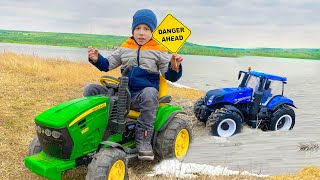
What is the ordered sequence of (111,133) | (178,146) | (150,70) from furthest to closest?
(178,146)
(150,70)
(111,133)

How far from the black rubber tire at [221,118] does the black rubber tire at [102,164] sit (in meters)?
3.80

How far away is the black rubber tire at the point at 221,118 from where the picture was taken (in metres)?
7.68

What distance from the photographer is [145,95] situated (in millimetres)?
4801

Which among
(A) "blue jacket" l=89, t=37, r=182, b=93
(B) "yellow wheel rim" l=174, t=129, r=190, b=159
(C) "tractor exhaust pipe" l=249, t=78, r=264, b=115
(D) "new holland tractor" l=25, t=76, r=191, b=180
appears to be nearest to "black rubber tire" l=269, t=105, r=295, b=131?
(C) "tractor exhaust pipe" l=249, t=78, r=264, b=115

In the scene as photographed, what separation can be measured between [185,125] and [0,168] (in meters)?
2.65

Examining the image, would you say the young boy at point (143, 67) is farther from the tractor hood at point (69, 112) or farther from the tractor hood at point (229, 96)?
the tractor hood at point (229, 96)

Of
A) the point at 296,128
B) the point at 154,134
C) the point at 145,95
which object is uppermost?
the point at 145,95

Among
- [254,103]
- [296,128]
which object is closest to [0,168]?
[254,103]

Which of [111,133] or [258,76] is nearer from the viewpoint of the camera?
[111,133]

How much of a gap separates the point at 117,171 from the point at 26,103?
514 cm

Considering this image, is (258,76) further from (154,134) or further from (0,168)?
(0,168)

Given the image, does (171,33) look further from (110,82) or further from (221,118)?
(221,118)

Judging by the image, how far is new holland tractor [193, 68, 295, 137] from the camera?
7867 millimetres

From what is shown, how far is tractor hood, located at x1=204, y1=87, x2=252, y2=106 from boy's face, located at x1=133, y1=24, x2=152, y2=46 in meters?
3.32
